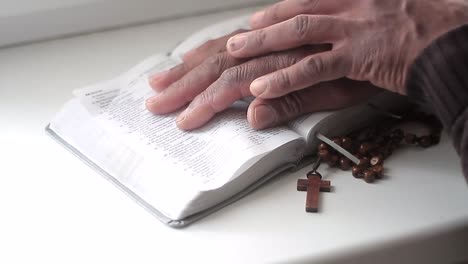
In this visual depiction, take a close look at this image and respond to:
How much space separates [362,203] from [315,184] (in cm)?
6

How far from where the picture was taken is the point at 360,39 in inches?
32.3

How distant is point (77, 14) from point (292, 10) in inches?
16.1

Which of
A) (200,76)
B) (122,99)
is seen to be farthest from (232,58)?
(122,99)

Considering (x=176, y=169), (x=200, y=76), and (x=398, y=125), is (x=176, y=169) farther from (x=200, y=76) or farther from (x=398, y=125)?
(x=398, y=125)

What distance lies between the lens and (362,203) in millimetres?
754

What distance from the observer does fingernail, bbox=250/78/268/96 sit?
825 millimetres

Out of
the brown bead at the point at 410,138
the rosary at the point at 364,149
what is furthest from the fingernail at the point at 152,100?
the brown bead at the point at 410,138

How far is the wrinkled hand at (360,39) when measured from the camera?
79 cm

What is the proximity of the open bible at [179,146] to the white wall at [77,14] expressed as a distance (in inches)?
9.4

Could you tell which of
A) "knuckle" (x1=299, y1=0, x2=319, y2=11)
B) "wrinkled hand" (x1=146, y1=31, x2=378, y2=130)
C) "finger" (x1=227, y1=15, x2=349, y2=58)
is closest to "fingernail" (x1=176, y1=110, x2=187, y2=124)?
"wrinkled hand" (x1=146, y1=31, x2=378, y2=130)

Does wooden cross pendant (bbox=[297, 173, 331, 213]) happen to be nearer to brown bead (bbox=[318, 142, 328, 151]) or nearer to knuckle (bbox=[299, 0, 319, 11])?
brown bead (bbox=[318, 142, 328, 151])

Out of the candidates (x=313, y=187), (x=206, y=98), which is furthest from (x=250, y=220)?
(x=206, y=98)

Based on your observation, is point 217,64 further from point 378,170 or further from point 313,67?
point 378,170

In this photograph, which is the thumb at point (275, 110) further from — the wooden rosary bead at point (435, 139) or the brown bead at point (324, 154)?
the wooden rosary bead at point (435, 139)
